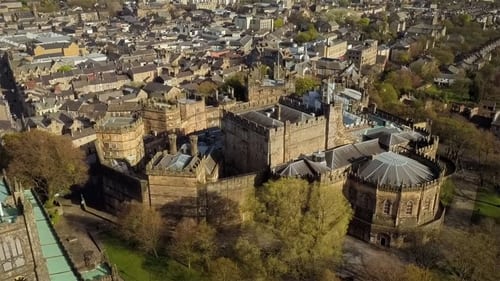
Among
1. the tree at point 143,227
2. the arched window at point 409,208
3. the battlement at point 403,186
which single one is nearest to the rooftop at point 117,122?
the tree at point 143,227

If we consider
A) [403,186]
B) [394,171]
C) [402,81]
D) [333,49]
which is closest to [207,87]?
[402,81]

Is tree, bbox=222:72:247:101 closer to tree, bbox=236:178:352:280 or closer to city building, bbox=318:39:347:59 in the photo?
city building, bbox=318:39:347:59

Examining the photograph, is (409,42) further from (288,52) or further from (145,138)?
(145,138)

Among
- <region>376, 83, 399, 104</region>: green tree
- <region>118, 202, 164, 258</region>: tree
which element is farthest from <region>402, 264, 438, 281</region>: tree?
<region>376, 83, 399, 104</region>: green tree

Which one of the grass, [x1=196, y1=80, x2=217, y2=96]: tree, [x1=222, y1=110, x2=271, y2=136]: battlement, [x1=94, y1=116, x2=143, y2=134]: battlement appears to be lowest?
the grass

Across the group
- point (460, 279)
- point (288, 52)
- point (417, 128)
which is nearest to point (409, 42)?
point (288, 52)

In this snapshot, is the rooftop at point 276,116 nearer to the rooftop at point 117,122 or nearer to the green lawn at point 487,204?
the rooftop at point 117,122
